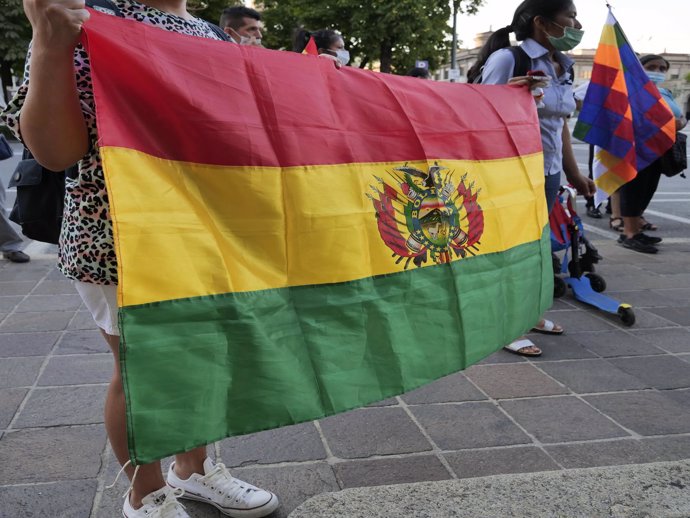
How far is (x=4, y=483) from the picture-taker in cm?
229

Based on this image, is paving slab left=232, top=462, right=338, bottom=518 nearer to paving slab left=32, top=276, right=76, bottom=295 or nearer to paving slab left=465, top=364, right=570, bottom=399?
paving slab left=465, top=364, right=570, bottom=399

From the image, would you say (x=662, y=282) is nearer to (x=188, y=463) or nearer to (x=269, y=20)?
(x=188, y=463)

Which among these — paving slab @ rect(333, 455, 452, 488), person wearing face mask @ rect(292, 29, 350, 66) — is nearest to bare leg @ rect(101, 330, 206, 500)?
paving slab @ rect(333, 455, 452, 488)

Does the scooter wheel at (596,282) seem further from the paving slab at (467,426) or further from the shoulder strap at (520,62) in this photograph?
the paving slab at (467,426)

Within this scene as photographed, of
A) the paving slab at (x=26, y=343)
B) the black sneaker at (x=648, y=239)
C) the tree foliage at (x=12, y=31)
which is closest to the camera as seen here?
the paving slab at (x=26, y=343)

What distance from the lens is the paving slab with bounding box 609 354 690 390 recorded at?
330 centimetres

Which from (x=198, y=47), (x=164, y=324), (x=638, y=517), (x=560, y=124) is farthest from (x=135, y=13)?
(x=560, y=124)

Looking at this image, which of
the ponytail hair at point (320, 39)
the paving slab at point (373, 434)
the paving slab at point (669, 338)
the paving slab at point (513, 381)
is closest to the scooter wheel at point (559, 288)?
the paving slab at point (669, 338)

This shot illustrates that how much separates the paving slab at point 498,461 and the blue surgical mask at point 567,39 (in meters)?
1.99

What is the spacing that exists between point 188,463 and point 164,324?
0.81m

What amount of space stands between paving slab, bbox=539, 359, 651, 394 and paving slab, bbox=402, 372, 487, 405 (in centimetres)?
48

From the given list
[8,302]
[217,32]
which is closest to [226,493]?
[217,32]

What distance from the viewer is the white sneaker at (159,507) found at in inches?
76.3

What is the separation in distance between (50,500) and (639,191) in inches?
234
